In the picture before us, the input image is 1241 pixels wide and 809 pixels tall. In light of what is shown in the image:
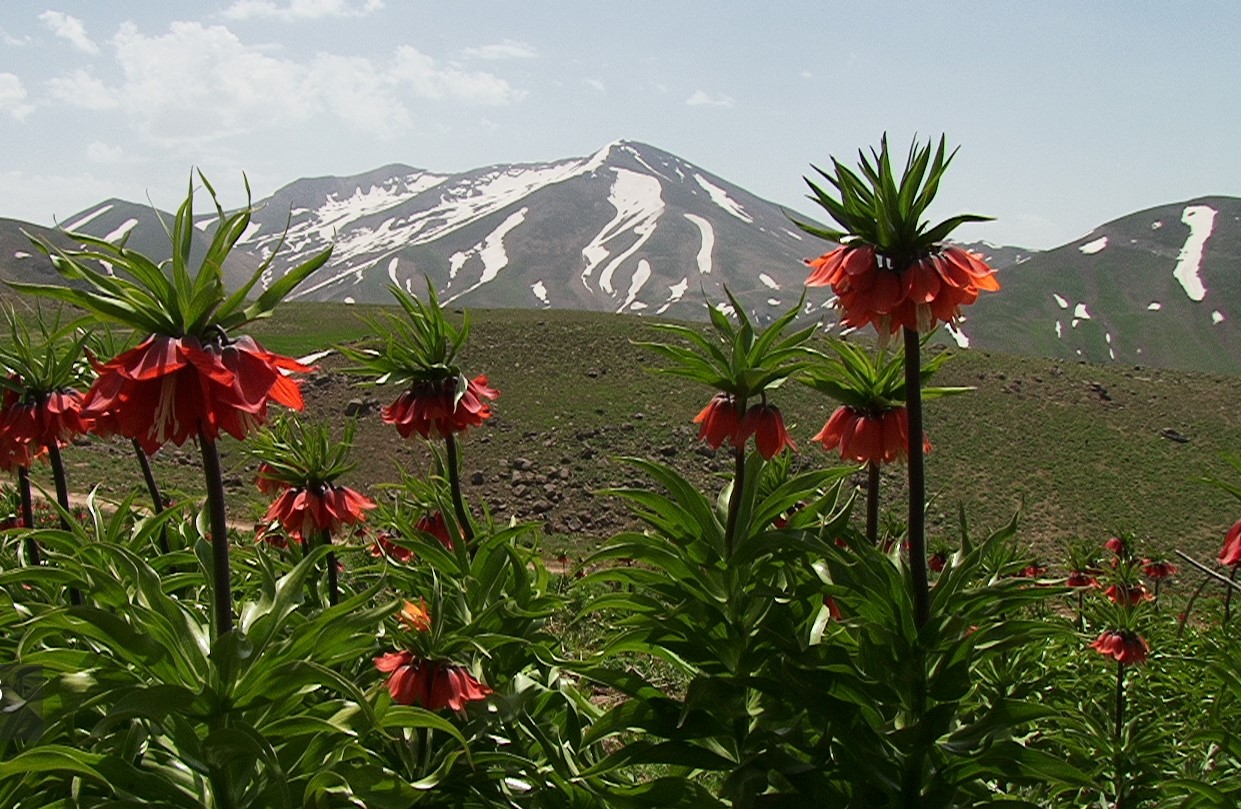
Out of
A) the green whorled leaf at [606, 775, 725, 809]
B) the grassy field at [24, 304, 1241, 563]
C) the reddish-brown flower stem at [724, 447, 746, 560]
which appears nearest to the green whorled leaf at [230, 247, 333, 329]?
the reddish-brown flower stem at [724, 447, 746, 560]

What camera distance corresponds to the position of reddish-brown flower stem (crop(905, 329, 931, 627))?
2479 mm

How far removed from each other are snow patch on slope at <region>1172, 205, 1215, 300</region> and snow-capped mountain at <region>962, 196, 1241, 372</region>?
0.15 metres

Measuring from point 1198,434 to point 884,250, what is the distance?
152ft

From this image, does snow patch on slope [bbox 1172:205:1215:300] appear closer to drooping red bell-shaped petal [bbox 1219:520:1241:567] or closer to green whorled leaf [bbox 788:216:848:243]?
drooping red bell-shaped petal [bbox 1219:520:1241:567]

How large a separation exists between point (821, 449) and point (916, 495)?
3485 centimetres

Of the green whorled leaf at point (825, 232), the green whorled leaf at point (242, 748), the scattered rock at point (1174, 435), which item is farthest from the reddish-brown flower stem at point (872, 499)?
the scattered rock at point (1174, 435)

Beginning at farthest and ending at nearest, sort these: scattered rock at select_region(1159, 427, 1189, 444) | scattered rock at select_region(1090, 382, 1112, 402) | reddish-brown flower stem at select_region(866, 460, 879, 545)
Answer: scattered rock at select_region(1090, 382, 1112, 402)
scattered rock at select_region(1159, 427, 1189, 444)
reddish-brown flower stem at select_region(866, 460, 879, 545)

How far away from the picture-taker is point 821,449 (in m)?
36.7

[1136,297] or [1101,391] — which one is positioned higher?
[1136,297]

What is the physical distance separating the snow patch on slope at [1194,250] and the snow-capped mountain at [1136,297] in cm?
15

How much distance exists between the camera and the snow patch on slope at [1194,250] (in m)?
136

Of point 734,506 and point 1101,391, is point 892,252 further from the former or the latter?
point 1101,391

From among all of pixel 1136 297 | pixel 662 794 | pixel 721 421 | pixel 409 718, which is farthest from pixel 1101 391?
pixel 1136 297

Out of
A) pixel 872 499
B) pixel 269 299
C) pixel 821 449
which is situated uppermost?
pixel 269 299
